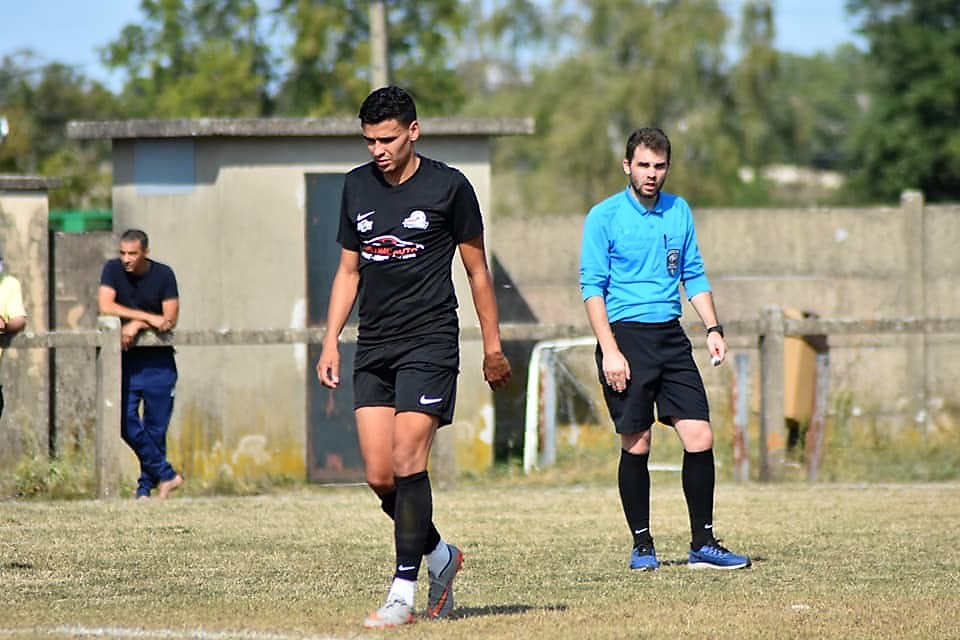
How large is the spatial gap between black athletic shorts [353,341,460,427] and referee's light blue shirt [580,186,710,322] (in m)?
1.64

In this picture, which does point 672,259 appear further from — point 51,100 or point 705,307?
point 51,100

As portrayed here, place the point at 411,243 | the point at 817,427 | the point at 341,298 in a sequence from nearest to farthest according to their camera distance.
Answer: the point at 411,243 → the point at 341,298 → the point at 817,427

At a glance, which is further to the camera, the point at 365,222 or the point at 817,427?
the point at 817,427

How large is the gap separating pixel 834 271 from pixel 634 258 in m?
8.52

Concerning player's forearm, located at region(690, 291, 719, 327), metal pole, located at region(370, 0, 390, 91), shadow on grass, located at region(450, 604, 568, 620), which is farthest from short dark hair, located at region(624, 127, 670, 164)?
metal pole, located at region(370, 0, 390, 91)

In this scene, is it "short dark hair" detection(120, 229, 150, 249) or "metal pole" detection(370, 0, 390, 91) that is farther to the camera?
"metal pole" detection(370, 0, 390, 91)

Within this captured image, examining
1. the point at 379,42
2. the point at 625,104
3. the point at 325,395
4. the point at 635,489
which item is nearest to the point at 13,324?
the point at 325,395

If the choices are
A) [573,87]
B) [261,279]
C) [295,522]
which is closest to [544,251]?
[261,279]

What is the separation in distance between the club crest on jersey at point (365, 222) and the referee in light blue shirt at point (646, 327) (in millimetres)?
1685

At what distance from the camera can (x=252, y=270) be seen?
1405cm

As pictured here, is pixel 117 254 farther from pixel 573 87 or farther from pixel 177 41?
pixel 573 87

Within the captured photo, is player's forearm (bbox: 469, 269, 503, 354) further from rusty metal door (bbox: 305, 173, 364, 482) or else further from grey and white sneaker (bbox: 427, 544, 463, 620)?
rusty metal door (bbox: 305, 173, 364, 482)

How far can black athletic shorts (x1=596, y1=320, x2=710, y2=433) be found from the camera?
798 centimetres

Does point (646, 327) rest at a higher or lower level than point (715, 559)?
higher
